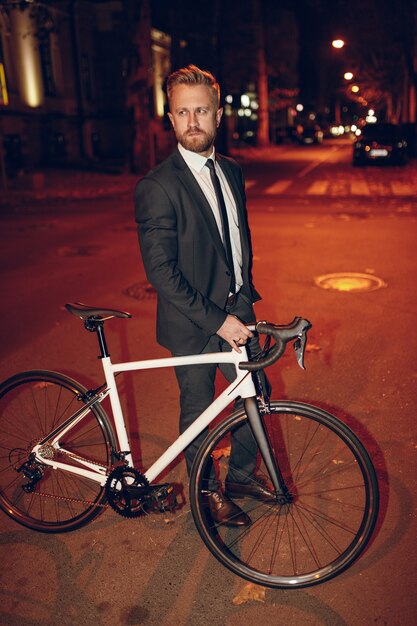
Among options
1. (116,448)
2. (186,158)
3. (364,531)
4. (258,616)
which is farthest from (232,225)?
(258,616)

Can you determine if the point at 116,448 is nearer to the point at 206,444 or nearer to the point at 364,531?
the point at 206,444

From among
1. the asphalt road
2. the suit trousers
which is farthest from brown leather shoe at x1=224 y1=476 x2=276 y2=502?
the asphalt road

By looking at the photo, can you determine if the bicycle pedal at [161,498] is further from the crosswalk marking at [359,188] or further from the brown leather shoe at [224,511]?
the crosswalk marking at [359,188]

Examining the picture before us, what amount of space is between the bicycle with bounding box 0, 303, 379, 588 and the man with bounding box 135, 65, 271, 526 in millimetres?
236

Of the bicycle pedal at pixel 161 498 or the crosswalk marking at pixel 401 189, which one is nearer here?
the bicycle pedal at pixel 161 498

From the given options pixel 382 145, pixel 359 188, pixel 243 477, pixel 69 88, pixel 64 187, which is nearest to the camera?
pixel 243 477

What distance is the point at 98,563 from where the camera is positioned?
10.00 feet

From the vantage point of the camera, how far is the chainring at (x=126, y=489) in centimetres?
300

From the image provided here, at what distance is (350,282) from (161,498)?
5.43 m

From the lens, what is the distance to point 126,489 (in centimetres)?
303

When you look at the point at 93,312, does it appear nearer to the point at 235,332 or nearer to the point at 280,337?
the point at 235,332

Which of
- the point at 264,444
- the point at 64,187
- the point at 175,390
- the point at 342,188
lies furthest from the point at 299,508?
the point at 64,187

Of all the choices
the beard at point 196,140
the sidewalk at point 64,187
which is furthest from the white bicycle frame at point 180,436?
the sidewalk at point 64,187

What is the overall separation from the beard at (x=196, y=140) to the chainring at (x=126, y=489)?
1.64 metres
